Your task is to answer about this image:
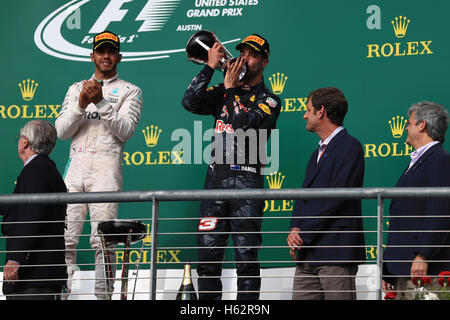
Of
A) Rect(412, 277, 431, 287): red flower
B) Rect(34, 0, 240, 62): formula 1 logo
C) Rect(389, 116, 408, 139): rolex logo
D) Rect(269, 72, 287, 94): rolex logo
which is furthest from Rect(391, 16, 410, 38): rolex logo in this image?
Rect(412, 277, 431, 287): red flower

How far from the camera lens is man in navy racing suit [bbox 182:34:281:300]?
409cm

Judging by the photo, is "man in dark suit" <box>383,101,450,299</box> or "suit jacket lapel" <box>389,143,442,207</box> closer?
"man in dark suit" <box>383,101,450,299</box>

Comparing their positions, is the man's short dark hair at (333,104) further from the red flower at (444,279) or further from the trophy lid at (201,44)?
the trophy lid at (201,44)

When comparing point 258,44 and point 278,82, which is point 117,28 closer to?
point 278,82

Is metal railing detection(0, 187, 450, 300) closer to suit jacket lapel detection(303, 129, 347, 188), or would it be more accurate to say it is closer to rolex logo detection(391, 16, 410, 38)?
suit jacket lapel detection(303, 129, 347, 188)

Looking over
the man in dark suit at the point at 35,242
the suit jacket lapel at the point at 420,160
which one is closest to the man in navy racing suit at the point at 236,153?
the man in dark suit at the point at 35,242

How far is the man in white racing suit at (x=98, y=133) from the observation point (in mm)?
4387

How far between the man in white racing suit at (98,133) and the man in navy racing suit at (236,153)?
0.40m

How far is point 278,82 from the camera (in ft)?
17.5

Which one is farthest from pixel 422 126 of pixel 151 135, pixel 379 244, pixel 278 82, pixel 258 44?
pixel 151 135

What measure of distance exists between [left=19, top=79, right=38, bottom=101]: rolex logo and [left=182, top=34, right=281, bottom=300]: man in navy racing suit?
5.55 feet

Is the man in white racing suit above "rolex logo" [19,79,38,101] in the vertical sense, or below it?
below
